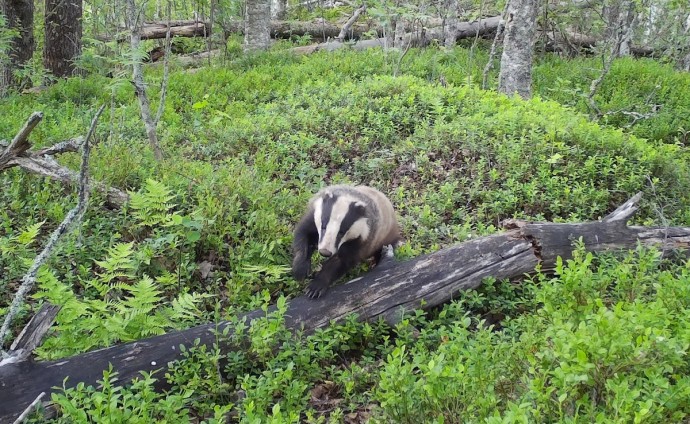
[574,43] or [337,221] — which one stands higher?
[574,43]

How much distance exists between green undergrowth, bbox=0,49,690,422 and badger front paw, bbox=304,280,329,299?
1.09ft

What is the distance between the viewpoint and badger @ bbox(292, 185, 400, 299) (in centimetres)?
450

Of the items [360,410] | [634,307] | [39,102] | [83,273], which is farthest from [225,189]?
[39,102]

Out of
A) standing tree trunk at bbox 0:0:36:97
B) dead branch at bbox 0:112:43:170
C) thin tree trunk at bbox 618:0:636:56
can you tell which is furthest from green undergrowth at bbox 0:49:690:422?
thin tree trunk at bbox 618:0:636:56

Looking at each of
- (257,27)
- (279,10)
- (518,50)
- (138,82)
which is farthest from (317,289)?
(279,10)

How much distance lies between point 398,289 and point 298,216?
1671 mm

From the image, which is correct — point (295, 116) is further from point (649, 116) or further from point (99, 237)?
point (649, 116)

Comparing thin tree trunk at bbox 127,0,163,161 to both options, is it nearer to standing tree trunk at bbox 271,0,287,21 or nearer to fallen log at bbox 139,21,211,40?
fallen log at bbox 139,21,211,40

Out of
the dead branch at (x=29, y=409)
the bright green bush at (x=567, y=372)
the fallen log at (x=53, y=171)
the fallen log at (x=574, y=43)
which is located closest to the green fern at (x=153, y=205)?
the fallen log at (x=53, y=171)

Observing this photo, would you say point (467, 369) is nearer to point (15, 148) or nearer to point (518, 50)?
point (15, 148)

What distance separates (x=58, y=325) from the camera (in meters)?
4.07

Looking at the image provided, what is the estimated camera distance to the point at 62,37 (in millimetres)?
12078

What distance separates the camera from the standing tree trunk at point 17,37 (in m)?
11.1

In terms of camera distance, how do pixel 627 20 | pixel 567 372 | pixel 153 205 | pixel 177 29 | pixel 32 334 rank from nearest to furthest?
pixel 567 372
pixel 32 334
pixel 153 205
pixel 627 20
pixel 177 29
